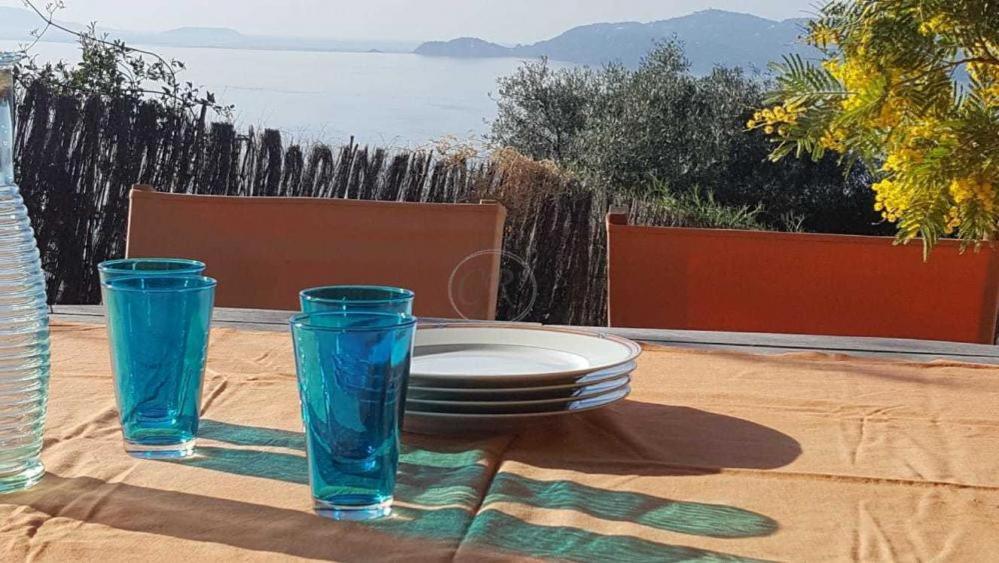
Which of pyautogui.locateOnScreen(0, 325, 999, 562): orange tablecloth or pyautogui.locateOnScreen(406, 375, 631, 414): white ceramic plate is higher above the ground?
pyautogui.locateOnScreen(406, 375, 631, 414): white ceramic plate

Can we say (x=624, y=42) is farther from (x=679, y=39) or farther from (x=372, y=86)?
(x=372, y=86)

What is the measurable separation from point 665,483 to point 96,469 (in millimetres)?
432

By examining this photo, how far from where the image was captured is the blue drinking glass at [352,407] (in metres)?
0.71

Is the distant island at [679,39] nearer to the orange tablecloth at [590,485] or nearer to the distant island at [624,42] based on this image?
the distant island at [624,42]

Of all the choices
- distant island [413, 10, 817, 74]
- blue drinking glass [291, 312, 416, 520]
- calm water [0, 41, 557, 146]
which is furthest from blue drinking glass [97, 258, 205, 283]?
distant island [413, 10, 817, 74]

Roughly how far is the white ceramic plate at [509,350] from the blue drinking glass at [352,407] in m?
0.37

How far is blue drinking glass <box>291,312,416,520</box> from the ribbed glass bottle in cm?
20

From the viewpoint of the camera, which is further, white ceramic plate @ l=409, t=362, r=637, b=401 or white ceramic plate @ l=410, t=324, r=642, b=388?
white ceramic plate @ l=410, t=324, r=642, b=388

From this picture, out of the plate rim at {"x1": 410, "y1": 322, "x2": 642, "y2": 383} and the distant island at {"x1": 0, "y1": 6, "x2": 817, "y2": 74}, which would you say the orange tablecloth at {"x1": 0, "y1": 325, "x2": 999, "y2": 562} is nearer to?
the plate rim at {"x1": 410, "y1": 322, "x2": 642, "y2": 383}

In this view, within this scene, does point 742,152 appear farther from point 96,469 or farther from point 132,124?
point 96,469

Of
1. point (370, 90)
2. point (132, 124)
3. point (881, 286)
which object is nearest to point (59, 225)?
point (132, 124)

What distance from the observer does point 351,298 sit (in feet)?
3.23

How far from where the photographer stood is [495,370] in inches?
46.6

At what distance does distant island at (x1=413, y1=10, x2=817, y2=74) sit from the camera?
35.0 ft
